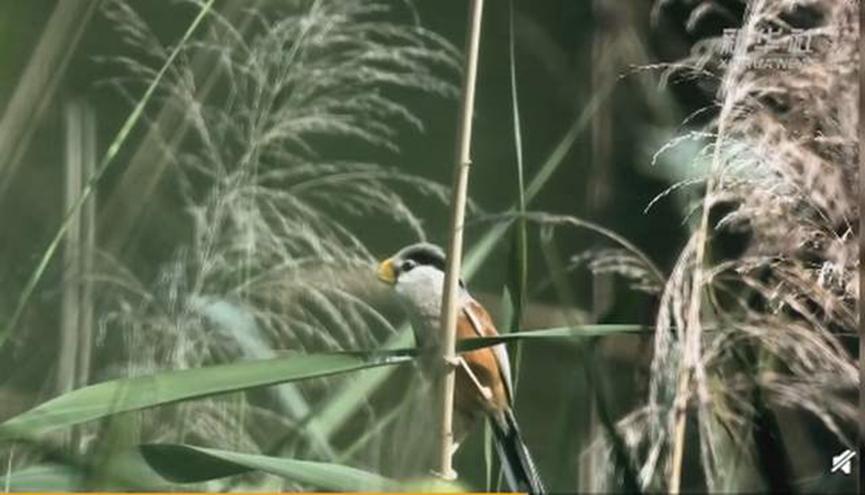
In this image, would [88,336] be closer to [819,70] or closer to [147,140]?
[147,140]

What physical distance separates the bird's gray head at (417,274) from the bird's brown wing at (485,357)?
6 centimetres

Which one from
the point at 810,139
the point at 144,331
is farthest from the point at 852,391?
the point at 144,331

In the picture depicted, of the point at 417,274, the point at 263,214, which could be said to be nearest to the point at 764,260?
the point at 417,274

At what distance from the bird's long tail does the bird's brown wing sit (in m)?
0.03

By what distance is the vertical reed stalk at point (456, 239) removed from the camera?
2.55 meters

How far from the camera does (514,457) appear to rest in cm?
264

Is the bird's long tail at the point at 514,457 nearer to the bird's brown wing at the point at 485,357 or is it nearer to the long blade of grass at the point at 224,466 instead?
the bird's brown wing at the point at 485,357

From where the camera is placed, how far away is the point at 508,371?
8.59ft

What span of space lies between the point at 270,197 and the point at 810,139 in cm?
108

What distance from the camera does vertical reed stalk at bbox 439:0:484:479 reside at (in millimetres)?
2555

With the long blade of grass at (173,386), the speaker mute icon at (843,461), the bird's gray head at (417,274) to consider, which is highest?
the bird's gray head at (417,274)

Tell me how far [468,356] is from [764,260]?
2.11ft

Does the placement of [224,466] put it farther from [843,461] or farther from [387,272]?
[843,461]

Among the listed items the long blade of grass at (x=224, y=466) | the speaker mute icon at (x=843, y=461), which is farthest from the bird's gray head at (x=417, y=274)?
the speaker mute icon at (x=843, y=461)
